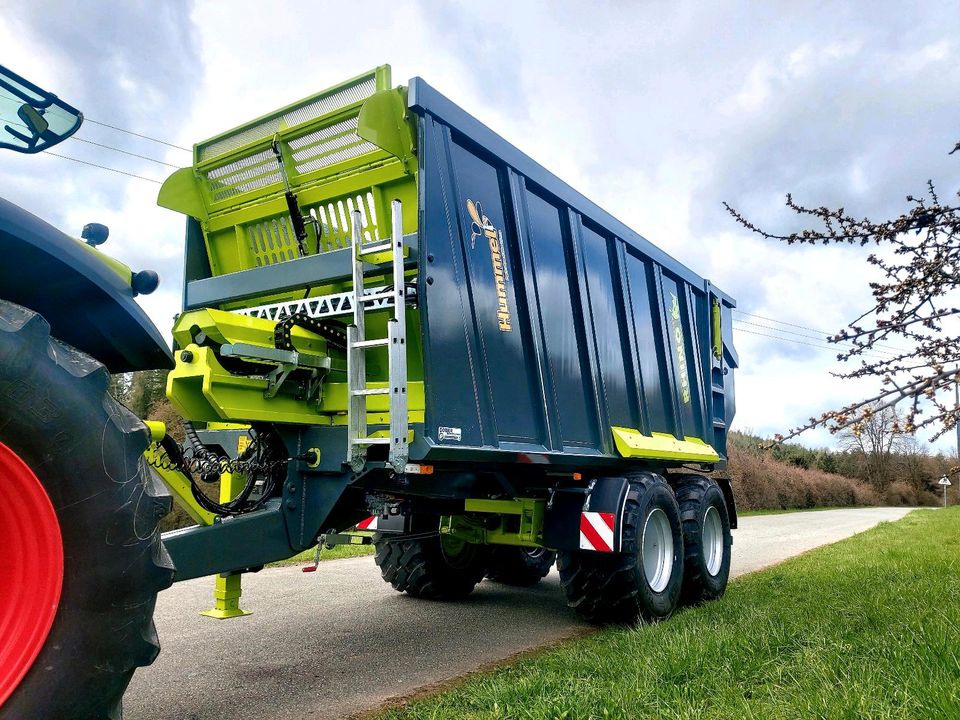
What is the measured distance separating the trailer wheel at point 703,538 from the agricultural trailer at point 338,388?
3 cm

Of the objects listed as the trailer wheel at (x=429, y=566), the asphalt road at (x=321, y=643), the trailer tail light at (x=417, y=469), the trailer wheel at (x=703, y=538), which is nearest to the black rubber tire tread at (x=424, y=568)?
the trailer wheel at (x=429, y=566)

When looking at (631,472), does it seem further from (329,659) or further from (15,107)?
(15,107)

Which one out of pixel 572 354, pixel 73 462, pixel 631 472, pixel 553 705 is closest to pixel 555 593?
pixel 631 472

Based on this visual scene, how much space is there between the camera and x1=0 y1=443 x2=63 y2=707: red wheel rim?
2.11 metres

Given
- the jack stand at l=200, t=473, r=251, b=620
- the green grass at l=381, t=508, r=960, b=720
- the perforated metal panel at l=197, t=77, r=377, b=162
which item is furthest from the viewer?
the perforated metal panel at l=197, t=77, r=377, b=162

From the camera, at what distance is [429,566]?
6535mm

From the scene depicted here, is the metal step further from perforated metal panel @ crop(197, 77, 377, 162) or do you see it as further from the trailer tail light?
the trailer tail light

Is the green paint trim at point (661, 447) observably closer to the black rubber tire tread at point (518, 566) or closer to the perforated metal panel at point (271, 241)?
the black rubber tire tread at point (518, 566)

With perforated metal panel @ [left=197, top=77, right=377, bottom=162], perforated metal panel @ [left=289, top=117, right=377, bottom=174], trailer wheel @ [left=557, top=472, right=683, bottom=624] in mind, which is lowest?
trailer wheel @ [left=557, top=472, right=683, bottom=624]

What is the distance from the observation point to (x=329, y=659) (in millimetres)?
4715

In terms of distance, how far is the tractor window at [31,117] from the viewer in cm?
261

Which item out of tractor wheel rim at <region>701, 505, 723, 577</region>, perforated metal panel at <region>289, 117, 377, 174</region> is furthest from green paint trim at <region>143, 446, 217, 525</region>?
tractor wheel rim at <region>701, 505, 723, 577</region>

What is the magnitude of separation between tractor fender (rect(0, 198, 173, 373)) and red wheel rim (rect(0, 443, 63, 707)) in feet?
2.50

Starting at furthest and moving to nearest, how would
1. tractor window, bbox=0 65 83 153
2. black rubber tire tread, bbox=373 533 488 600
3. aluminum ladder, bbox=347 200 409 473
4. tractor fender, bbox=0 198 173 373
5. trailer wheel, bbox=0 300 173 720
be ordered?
1. black rubber tire tread, bbox=373 533 488 600
2. aluminum ladder, bbox=347 200 409 473
3. tractor window, bbox=0 65 83 153
4. tractor fender, bbox=0 198 173 373
5. trailer wheel, bbox=0 300 173 720
